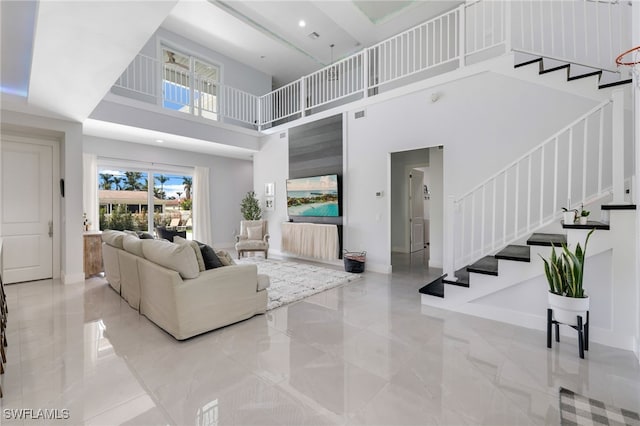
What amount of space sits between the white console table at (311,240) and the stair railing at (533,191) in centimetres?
247

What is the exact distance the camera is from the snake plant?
2.30 m

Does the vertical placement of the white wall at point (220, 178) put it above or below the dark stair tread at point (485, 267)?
above

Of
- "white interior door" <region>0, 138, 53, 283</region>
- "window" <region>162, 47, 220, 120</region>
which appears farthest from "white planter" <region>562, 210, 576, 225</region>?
"white interior door" <region>0, 138, 53, 283</region>

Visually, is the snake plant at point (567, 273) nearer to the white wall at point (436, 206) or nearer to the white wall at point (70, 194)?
the white wall at point (436, 206)

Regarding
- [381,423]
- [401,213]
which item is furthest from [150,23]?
[401,213]

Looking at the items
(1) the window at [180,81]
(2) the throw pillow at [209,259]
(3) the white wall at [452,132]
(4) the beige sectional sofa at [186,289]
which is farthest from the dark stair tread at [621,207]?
(1) the window at [180,81]

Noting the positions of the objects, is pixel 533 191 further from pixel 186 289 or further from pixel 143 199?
pixel 143 199

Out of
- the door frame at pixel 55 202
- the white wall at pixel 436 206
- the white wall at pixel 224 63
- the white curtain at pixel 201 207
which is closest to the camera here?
the door frame at pixel 55 202

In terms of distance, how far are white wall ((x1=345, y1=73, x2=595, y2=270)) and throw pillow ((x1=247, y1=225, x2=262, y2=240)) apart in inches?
90.2

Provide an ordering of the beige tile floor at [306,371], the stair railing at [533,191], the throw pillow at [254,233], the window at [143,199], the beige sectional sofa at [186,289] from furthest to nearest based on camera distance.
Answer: the throw pillow at [254,233] < the window at [143,199] < the stair railing at [533,191] < the beige sectional sofa at [186,289] < the beige tile floor at [306,371]

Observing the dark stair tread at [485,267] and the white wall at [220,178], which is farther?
the white wall at [220,178]

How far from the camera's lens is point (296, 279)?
4.79 meters

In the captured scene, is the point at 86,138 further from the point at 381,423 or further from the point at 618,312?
the point at 618,312

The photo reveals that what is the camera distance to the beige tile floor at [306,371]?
171 centimetres
